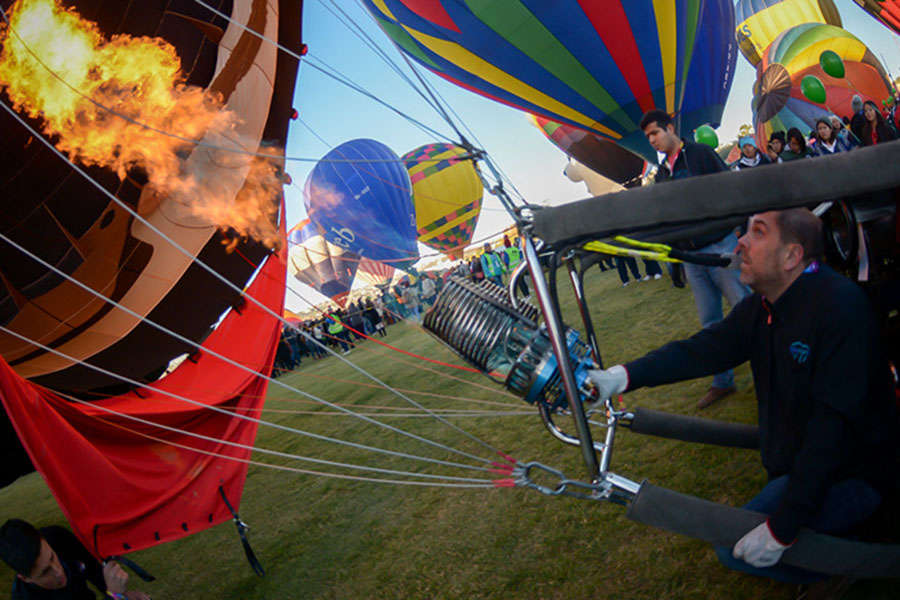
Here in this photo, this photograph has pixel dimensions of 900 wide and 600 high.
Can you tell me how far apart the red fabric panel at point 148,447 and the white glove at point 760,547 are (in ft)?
6.67

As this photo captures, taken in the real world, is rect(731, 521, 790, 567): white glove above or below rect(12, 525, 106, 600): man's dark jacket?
above

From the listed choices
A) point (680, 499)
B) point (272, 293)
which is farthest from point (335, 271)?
point (680, 499)

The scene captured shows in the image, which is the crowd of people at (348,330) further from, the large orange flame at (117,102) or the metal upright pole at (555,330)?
the metal upright pole at (555,330)

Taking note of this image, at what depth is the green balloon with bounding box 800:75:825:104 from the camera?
1258 cm

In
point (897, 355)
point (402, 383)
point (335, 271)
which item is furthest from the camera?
point (335, 271)

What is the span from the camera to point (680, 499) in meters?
1.55

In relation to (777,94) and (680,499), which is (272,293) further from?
(777,94)

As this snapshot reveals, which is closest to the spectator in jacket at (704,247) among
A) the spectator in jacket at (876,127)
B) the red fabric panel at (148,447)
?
the red fabric panel at (148,447)

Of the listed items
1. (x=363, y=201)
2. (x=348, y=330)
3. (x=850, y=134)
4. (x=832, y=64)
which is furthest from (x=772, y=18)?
(x=348, y=330)

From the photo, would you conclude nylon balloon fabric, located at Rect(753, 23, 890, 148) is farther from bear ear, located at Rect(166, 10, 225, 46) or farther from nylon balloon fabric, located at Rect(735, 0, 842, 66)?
bear ear, located at Rect(166, 10, 225, 46)

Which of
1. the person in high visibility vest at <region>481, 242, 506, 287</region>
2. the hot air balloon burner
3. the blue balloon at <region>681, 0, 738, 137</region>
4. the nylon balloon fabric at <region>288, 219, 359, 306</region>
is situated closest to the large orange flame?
the hot air balloon burner

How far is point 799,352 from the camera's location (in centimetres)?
148

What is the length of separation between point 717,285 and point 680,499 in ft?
7.88

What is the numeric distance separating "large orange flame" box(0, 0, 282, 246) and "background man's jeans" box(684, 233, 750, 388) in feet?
9.55
